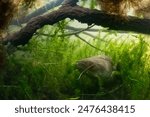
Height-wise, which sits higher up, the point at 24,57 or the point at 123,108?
the point at 24,57

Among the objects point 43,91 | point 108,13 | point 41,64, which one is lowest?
point 43,91

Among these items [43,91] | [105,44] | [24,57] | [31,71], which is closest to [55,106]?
[43,91]

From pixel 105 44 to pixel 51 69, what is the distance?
3.61ft

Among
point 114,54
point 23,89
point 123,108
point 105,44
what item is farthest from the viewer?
point 105,44

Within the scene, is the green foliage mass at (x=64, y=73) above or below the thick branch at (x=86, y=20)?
below

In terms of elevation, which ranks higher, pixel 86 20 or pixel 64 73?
pixel 86 20

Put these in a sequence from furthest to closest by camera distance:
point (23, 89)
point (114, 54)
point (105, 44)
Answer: point (105, 44)
point (114, 54)
point (23, 89)

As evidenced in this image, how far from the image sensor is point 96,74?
4168 millimetres

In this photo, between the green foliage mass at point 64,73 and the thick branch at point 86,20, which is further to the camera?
the thick branch at point 86,20

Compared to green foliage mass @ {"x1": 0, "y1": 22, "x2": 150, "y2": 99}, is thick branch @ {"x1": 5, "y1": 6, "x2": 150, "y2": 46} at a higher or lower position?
higher

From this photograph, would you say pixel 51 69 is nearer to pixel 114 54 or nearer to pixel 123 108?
pixel 114 54

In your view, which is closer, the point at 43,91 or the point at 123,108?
the point at 123,108

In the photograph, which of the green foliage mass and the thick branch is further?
the thick branch

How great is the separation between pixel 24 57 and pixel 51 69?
551mm
